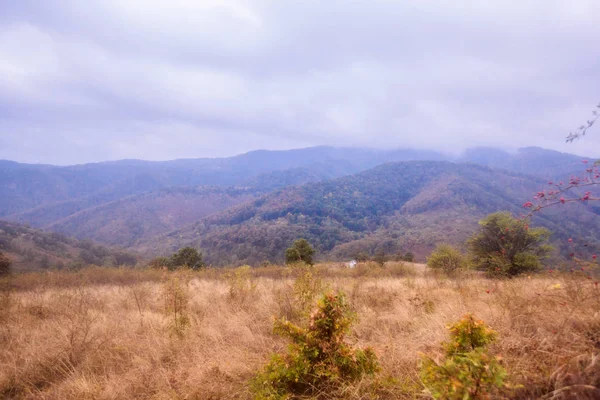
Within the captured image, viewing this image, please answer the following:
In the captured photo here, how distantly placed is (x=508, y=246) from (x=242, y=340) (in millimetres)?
12664

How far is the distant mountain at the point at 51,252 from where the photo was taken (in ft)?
135

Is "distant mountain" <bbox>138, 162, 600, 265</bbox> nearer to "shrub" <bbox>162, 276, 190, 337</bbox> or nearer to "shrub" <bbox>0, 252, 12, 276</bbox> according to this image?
"shrub" <bbox>0, 252, 12, 276</bbox>

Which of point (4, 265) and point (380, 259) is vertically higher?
point (4, 265)

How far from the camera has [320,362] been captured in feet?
8.84

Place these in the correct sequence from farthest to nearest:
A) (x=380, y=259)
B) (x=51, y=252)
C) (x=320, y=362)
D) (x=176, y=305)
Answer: (x=51, y=252)
(x=380, y=259)
(x=176, y=305)
(x=320, y=362)

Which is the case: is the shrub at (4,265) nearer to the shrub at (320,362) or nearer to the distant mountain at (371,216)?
the shrub at (320,362)

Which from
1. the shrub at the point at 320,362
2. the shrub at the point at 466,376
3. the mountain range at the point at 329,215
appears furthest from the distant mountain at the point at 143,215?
the shrub at the point at 466,376

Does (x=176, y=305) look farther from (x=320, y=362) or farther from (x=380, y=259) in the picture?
(x=380, y=259)

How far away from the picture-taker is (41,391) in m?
3.53

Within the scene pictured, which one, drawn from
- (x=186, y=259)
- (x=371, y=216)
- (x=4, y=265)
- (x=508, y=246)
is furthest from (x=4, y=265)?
(x=371, y=216)

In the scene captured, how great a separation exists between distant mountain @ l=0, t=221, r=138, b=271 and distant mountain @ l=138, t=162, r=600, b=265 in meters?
17.2

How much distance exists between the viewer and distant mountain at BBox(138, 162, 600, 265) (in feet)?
215

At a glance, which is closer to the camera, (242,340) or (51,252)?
(242,340)

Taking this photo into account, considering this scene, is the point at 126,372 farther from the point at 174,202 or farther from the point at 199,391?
the point at 174,202
